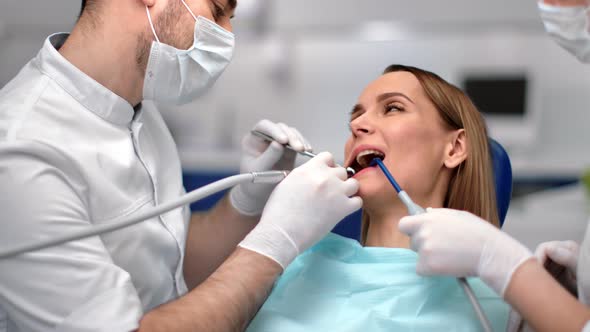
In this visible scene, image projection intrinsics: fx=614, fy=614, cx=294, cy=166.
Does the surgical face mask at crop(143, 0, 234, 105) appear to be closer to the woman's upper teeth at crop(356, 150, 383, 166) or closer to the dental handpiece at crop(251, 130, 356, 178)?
the dental handpiece at crop(251, 130, 356, 178)

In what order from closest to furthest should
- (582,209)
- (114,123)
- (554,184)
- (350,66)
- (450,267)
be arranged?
(450,267)
(114,123)
(582,209)
(554,184)
(350,66)

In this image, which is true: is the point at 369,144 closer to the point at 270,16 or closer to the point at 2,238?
the point at 2,238

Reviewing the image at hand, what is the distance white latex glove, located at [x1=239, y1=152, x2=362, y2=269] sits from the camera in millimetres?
1294

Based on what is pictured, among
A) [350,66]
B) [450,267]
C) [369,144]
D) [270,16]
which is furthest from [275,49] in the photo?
[450,267]

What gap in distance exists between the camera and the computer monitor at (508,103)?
187 inches

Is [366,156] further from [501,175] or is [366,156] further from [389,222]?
[501,175]

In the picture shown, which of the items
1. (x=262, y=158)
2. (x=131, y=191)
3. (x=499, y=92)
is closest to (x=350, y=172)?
(x=262, y=158)

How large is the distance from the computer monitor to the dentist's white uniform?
364 cm

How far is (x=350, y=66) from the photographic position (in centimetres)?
519

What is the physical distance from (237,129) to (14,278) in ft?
13.8

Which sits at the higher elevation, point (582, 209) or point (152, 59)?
point (152, 59)

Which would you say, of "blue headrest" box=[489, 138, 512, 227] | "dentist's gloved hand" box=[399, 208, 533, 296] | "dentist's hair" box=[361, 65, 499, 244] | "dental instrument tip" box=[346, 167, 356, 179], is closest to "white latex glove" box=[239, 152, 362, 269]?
"dental instrument tip" box=[346, 167, 356, 179]

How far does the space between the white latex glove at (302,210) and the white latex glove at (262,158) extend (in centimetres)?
20

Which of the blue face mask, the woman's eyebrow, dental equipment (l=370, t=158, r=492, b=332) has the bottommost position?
the blue face mask
